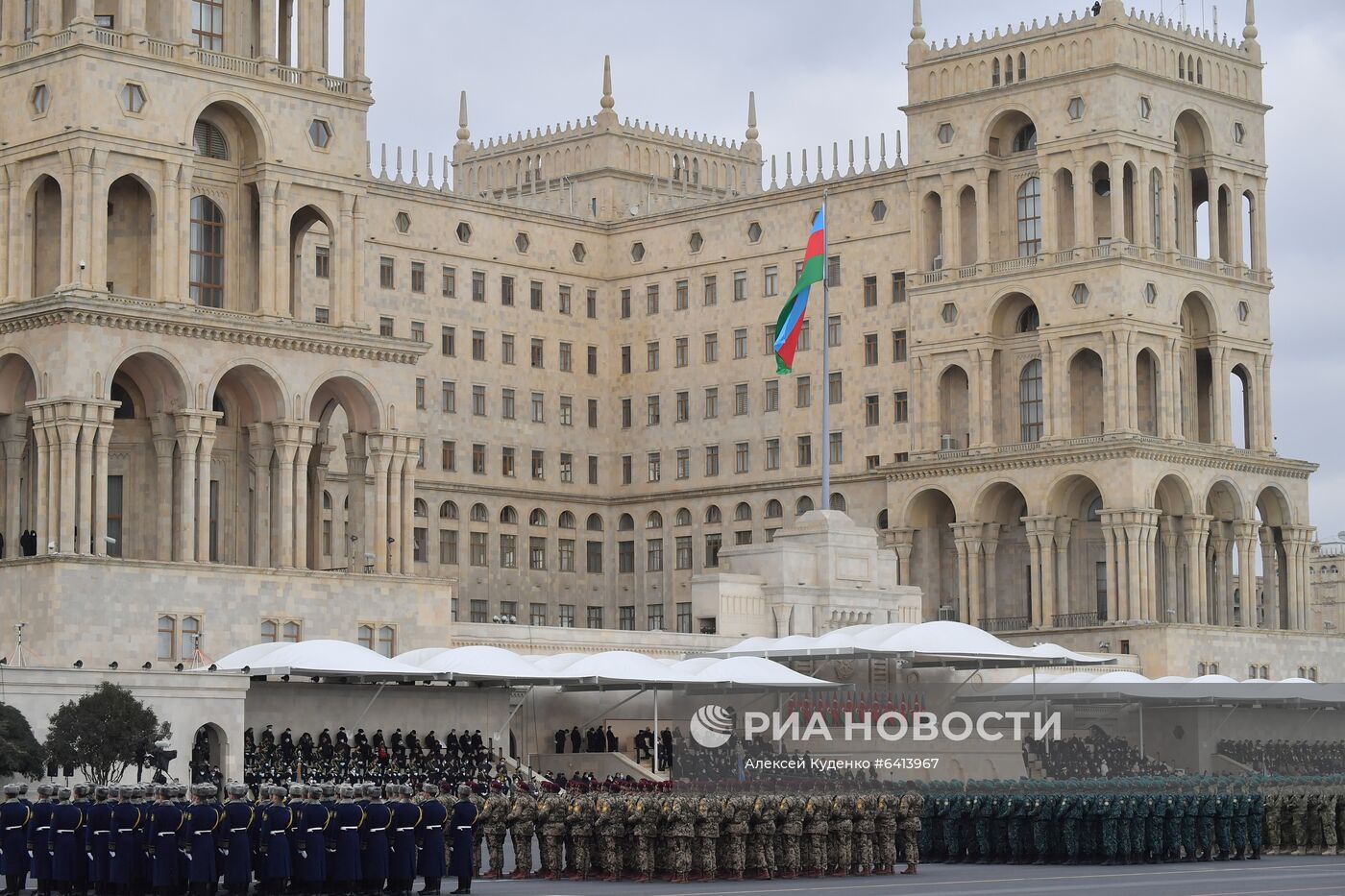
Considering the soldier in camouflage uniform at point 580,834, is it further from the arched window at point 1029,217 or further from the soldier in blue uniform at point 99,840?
the arched window at point 1029,217

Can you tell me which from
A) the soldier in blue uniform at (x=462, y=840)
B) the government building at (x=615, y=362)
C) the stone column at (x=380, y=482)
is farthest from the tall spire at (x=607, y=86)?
the soldier in blue uniform at (x=462, y=840)

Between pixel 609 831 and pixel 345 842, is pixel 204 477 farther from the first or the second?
pixel 345 842

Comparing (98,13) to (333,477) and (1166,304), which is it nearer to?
(333,477)

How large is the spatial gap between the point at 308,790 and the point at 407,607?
32.0m

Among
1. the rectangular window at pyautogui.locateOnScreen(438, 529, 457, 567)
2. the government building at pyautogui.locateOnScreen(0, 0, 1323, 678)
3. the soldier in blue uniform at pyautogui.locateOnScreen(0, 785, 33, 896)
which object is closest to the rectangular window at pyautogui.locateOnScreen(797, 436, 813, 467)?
the government building at pyautogui.locateOnScreen(0, 0, 1323, 678)

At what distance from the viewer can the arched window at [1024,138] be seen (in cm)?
9219

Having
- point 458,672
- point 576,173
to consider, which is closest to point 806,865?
point 458,672

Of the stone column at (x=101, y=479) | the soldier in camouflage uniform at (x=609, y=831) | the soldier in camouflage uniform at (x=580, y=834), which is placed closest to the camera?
the soldier in camouflage uniform at (x=609, y=831)

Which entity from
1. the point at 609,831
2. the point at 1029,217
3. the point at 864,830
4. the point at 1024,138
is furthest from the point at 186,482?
the point at 1024,138

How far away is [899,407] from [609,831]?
169 feet

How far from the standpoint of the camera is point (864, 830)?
147ft

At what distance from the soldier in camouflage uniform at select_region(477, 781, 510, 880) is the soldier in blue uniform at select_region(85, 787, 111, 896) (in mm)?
7974

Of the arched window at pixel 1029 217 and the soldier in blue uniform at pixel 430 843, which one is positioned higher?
the arched window at pixel 1029 217

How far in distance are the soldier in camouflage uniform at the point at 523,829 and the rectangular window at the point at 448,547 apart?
1900 inches
